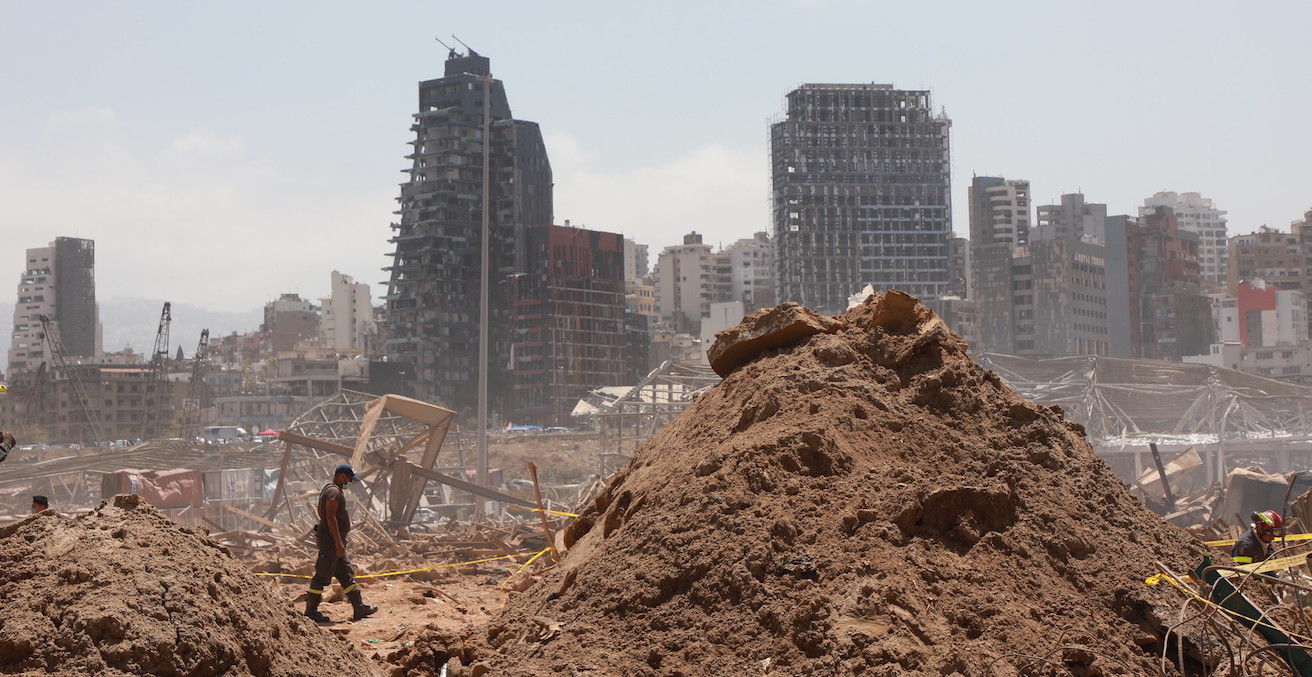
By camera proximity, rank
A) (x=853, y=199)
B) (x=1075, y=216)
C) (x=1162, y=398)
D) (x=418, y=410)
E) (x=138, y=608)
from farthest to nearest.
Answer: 1. (x=1075, y=216)
2. (x=853, y=199)
3. (x=1162, y=398)
4. (x=418, y=410)
5. (x=138, y=608)

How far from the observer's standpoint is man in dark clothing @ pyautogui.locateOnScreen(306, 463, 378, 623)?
9.91 meters

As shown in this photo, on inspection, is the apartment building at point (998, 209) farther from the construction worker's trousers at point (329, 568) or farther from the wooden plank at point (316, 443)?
the construction worker's trousers at point (329, 568)

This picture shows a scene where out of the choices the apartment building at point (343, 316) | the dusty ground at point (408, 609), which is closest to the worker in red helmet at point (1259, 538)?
the dusty ground at point (408, 609)

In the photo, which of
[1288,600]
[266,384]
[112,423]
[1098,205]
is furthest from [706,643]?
[1098,205]

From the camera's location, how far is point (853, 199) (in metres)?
121

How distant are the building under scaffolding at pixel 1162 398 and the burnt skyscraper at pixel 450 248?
2829 inches

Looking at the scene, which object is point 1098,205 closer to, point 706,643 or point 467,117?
point 467,117

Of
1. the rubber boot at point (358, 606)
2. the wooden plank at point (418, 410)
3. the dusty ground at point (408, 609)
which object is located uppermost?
the wooden plank at point (418, 410)

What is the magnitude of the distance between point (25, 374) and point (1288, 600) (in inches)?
5308

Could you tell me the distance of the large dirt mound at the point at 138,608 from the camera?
223 inches

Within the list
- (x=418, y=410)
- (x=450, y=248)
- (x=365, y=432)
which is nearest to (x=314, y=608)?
(x=365, y=432)

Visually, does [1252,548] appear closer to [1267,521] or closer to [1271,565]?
[1267,521]

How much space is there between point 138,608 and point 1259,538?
745 cm

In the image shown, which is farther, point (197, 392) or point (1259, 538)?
point (197, 392)
